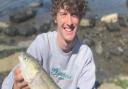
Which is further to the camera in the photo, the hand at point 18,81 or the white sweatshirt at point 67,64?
the white sweatshirt at point 67,64

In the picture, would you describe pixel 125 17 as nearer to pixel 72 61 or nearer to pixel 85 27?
pixel 85 27

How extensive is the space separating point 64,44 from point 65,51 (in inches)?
5.7

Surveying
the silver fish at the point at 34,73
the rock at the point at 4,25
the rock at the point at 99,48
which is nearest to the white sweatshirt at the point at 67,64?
the silver fish at the point at 34,73

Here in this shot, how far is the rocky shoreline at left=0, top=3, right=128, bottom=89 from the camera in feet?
33.5

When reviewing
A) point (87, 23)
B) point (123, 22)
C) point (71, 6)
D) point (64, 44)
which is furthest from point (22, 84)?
point (123, 22)

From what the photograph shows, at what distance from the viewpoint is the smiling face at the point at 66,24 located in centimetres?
530

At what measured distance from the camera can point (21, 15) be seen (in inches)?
553

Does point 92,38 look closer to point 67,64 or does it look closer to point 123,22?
point 123,22

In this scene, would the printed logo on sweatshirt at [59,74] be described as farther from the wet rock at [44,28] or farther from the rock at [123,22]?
the rock at [123,22]

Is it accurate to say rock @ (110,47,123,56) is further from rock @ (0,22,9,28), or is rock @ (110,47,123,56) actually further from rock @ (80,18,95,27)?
rock @ (0,22,9,28)

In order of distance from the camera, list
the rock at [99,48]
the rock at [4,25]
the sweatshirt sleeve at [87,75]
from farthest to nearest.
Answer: the rock at [4,25] < the rock at [99,48] < the sweatshirt sleeve at [87,75]

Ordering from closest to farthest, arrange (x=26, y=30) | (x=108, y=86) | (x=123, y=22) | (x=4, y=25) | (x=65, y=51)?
(x=65, y=51), (x=108, y=86), (x=26, y=30), (x=4, y=25), (x=123, y=22)

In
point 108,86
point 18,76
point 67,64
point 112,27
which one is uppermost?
point 18,76

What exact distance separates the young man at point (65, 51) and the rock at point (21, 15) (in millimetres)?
8101
